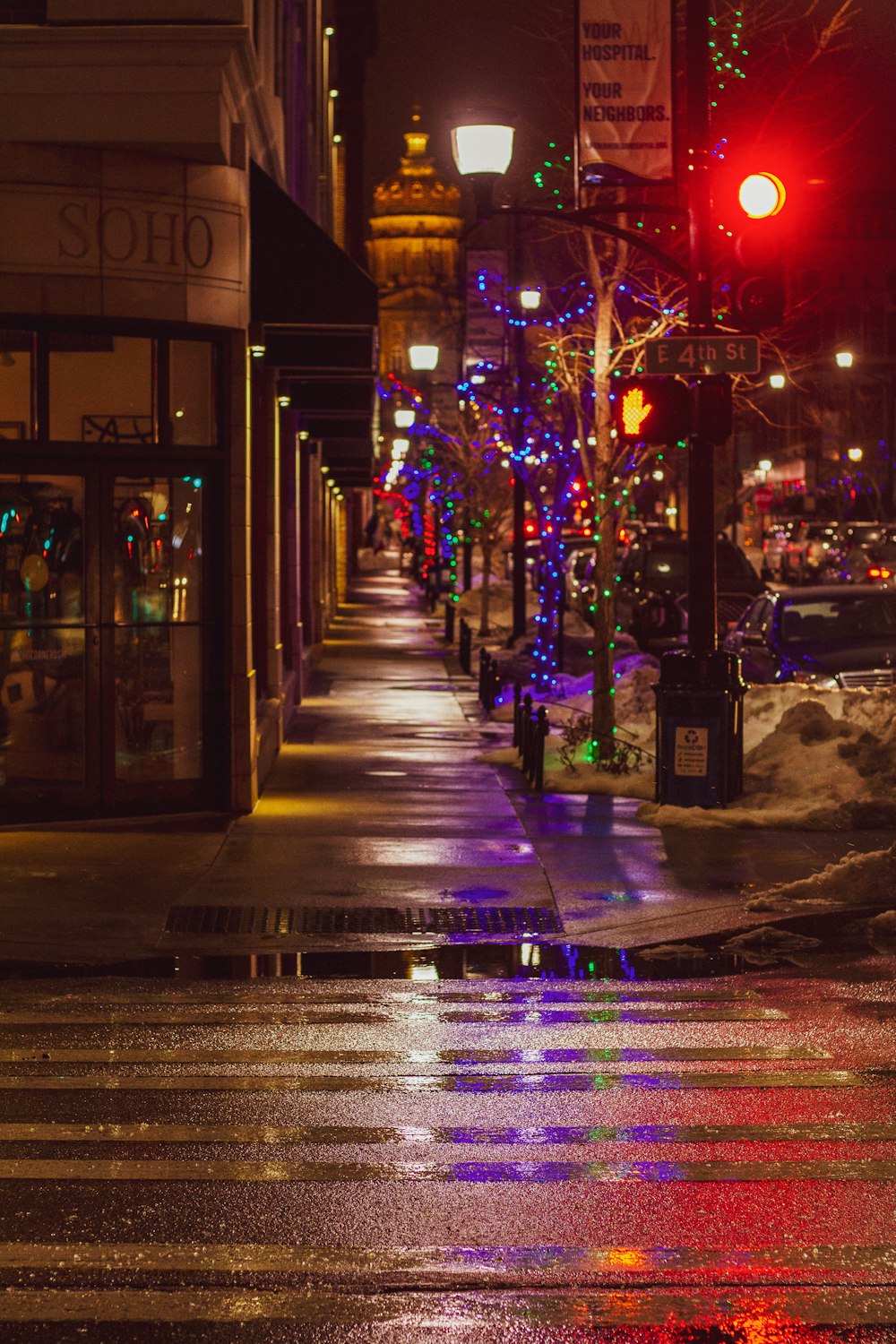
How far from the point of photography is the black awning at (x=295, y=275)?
50.8 ft

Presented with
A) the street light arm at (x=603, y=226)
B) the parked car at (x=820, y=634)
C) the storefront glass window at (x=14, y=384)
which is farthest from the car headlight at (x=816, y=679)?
the storefront glass window at (x=14, y=384)

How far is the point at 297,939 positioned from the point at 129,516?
5143mm

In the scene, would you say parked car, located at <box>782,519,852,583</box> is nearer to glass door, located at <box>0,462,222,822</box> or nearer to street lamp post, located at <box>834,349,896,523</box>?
street lamp post, located at <box>834,349,896,523</box>

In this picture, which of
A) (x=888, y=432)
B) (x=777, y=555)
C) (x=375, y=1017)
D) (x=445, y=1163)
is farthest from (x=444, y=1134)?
(x=888, y=432)

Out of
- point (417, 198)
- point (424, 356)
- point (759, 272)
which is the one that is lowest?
point (759, 272)

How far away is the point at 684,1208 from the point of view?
19.1ft

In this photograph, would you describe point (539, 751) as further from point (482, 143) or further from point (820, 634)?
point (820, 634)

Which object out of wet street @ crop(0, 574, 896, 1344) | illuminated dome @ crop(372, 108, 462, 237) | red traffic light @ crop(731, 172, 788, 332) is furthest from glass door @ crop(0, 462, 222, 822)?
illuminated dome @ crop(372, 108, 462, 237)

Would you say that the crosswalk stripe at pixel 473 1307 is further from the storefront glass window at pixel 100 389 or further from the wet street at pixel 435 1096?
the storefront glass window at pixel 100 389

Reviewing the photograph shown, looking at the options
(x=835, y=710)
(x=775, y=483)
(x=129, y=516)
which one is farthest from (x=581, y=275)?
(x=775, y=483)

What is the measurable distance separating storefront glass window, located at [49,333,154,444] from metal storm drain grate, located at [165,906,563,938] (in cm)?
456

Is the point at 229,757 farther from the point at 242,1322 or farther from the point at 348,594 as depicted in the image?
the point at 348,594

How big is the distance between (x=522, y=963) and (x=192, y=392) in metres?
6.46

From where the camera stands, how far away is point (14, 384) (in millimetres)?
13977
